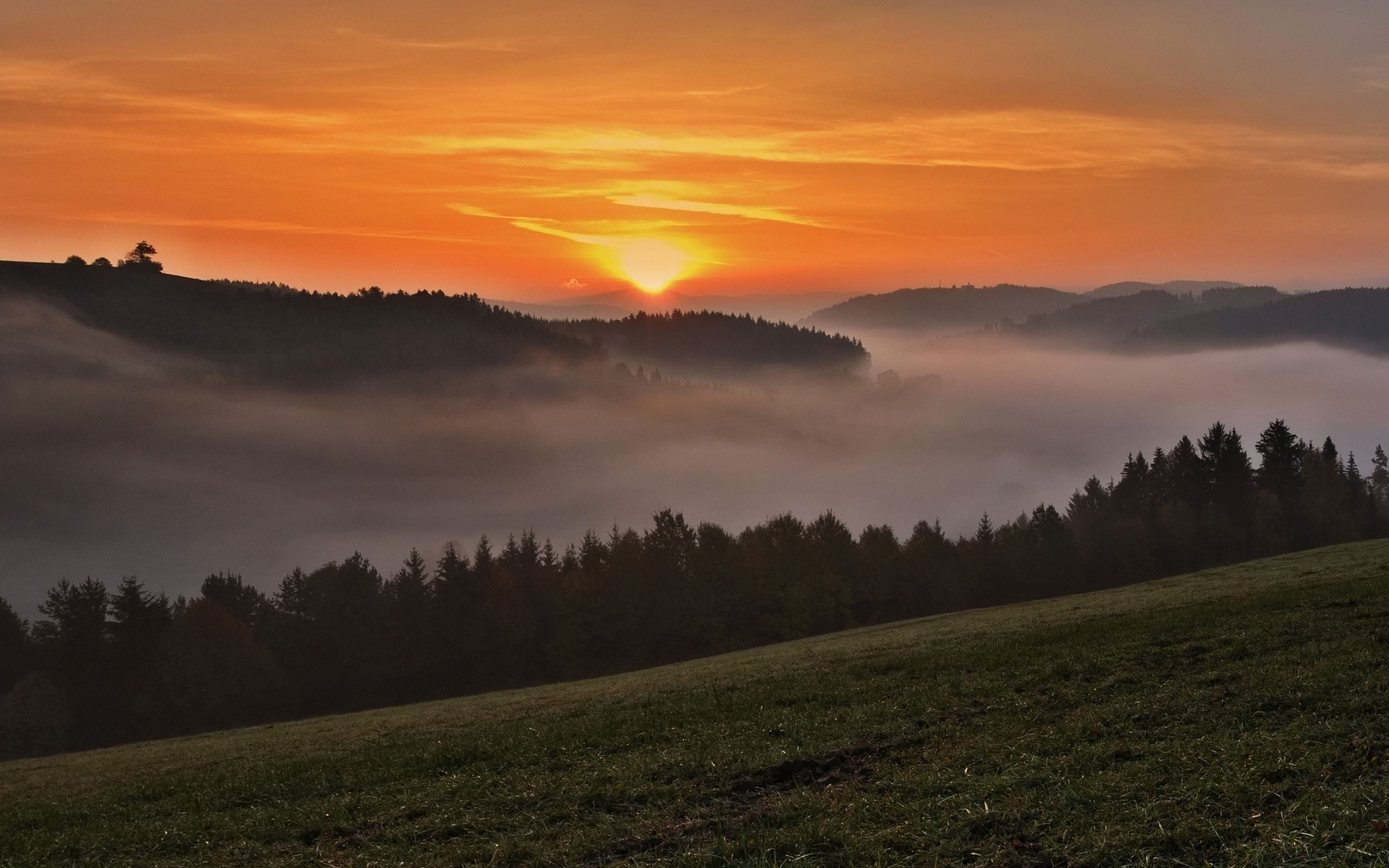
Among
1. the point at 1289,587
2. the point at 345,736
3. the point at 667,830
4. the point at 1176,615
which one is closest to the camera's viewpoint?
the point at 667,830

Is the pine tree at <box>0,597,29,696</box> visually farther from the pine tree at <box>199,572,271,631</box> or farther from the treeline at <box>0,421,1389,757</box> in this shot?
the pine tree at <box>199,572,271,631</box>

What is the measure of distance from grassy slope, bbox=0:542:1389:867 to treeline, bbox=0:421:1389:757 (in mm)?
71897

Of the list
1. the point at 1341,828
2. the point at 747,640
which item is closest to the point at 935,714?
the point at 1341,828

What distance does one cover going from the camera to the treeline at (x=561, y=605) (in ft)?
318

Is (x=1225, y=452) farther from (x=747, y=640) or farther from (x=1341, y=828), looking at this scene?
(x=1341, y=828)

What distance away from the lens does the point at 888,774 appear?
1677 centimetres

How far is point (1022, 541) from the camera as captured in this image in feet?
389

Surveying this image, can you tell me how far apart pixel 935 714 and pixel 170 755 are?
1184 inches

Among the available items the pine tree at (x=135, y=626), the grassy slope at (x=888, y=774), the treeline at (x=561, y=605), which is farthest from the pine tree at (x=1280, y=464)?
the pine tree at (x=135, y=626)

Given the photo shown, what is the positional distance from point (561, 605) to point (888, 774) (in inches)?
3513

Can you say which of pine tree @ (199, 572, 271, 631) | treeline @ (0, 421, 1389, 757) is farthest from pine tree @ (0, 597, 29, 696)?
pine tree @ (199, 572, 271, 631)

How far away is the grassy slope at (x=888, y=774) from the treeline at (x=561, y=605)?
71.9 m

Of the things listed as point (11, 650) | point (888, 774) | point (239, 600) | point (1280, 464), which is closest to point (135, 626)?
point (11, 650)

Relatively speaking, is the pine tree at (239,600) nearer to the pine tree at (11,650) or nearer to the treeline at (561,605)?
the treeline at (561,605)
